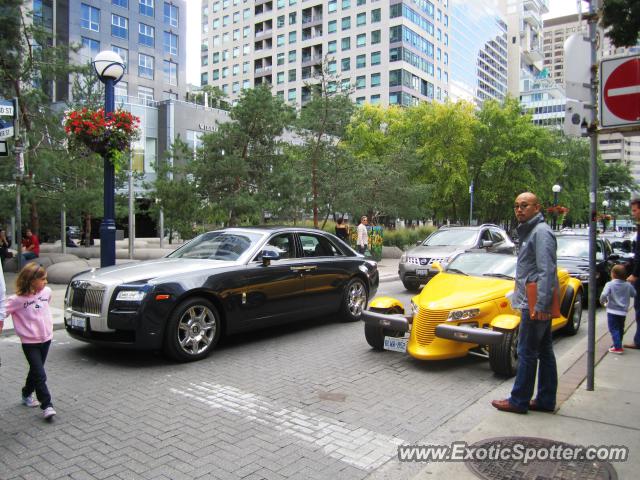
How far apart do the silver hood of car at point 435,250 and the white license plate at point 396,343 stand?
6534 mm

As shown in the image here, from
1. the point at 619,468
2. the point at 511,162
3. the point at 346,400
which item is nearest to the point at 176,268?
the point at 346,400

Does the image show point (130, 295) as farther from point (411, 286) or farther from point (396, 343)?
point (411, 286)

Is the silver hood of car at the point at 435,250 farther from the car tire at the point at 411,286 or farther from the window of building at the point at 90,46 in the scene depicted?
the window of building at the point at 90,46

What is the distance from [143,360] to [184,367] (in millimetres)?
644

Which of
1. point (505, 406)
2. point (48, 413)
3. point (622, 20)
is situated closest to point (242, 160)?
point (622, 20)

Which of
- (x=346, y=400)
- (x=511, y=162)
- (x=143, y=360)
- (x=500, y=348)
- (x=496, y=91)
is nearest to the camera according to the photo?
(x=346, y=400)

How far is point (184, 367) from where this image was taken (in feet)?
19.9

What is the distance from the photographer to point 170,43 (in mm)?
56062

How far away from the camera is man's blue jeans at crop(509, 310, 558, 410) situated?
4398mm

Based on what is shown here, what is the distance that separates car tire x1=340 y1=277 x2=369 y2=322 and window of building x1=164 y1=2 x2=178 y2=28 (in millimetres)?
54813

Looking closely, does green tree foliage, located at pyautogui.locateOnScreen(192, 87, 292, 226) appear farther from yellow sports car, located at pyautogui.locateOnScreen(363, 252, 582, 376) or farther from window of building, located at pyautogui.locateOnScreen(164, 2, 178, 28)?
window of building, located at pyautogui.locateOnScreen(164, 2, 178, 28)

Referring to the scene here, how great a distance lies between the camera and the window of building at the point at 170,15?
5512 centimetres

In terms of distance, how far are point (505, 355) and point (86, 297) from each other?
16.1 ft

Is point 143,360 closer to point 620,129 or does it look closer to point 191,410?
point 191,410
